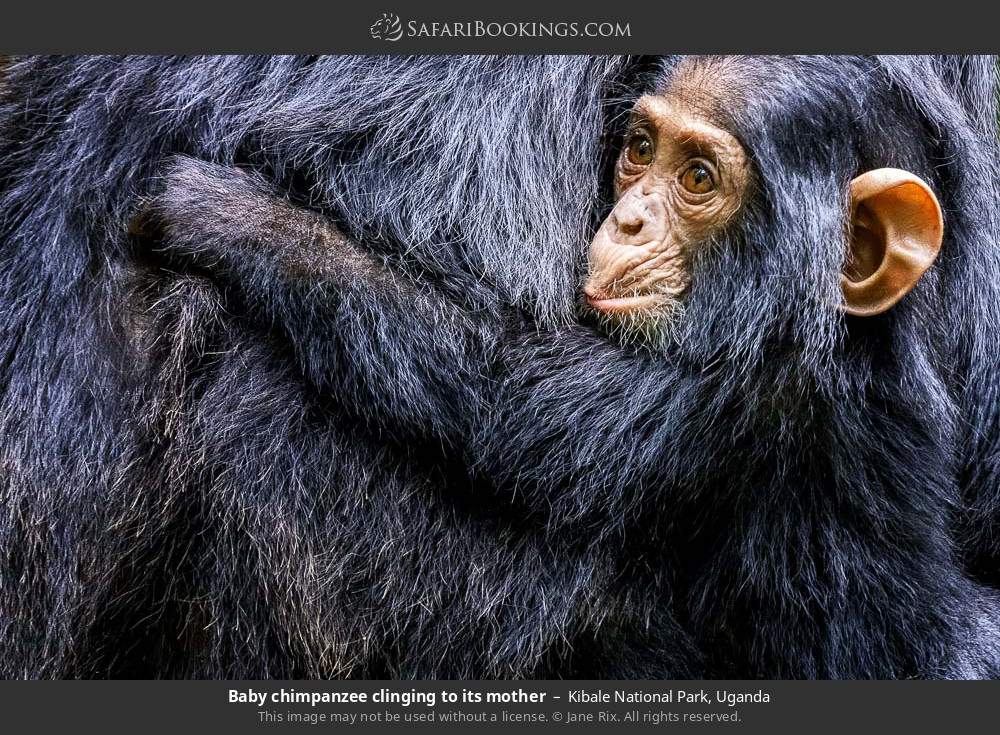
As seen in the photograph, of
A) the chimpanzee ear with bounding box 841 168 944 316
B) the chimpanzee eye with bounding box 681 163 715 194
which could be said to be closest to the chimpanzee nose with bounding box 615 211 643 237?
the chimpanzee eye with bounding box 681 163 715 194

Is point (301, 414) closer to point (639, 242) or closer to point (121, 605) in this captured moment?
point (121, 605)

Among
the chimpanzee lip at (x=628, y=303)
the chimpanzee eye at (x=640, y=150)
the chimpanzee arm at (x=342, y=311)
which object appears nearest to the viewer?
the chimpanzee arm at (x=342, y=311)

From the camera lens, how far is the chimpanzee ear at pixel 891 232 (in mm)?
3305

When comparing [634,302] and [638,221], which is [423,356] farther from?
[638,221]

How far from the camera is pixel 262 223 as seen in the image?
10.7 feet

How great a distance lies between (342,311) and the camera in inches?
127

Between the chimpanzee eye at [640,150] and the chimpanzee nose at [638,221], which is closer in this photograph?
the chimpanzee nose at [638,221]

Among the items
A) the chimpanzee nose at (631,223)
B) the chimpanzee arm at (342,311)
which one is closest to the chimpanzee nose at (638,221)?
the chimpanzee nose at (631,223)

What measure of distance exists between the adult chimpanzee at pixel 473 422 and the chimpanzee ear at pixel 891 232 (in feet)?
0.07

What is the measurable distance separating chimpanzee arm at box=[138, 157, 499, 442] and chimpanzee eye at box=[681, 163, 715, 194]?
2.31 ft

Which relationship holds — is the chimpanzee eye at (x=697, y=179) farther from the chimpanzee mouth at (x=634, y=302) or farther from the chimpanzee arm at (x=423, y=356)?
the chimpanzee arm at (x=423, y=356)

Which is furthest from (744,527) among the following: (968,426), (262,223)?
(262,223)

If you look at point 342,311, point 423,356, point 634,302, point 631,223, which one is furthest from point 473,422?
point 631,223

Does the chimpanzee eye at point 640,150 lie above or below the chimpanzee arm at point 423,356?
above
